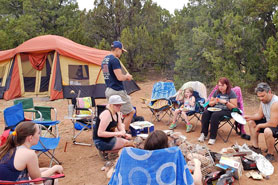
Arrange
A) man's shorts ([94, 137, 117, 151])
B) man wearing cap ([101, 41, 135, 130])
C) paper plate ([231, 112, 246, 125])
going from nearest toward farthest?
1. man's shorts ([94, 137, 117, 151])
2. man wearing cap ([101, 41, 135, 130])
3. paper plate ([231, 112, 246, 125])

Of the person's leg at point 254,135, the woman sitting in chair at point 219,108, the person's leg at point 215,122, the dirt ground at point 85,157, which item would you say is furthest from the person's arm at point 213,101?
the person's leg at point 254,135

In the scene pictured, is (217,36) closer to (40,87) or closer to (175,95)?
(175,95)

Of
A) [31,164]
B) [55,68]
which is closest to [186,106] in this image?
[31,164]

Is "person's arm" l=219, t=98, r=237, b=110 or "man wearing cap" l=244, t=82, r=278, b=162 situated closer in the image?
"man wearing cap" l=244, t=82, r=278, b=162

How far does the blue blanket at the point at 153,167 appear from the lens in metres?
1.65

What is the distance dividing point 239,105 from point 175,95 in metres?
1.36

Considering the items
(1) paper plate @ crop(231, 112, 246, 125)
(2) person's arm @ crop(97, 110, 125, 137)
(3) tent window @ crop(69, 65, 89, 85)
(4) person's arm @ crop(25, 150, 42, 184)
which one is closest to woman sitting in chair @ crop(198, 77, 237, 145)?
(1) paper plate @ crop(231, 112, 246, 125)

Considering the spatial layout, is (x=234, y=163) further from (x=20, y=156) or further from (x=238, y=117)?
(x=20, y=156)

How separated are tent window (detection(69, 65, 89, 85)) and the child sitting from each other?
420 centimetres

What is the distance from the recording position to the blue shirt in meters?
3.56

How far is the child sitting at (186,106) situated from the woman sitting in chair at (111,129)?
181cm

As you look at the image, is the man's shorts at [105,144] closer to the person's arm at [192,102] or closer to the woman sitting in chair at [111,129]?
the woman sitting in chair at [111,129]

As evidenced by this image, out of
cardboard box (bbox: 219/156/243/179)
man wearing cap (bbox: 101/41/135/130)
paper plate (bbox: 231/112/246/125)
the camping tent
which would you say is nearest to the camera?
cardboard box (bbox: 219/156/243/179)

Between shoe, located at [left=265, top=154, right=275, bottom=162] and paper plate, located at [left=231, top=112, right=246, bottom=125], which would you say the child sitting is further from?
shoe, located at [left=265, top=154, right=275, bottom=162]
